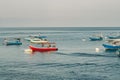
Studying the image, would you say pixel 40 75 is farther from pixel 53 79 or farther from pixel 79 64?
pixel 79 64

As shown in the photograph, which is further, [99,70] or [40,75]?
[99,70]

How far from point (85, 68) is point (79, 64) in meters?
6.32

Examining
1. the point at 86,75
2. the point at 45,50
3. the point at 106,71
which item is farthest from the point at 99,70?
the point at 45,50

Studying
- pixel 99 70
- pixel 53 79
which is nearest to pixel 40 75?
pixel 53 79

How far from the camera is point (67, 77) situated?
56.7m

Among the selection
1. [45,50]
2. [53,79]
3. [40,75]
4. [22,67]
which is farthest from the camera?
[45,50]

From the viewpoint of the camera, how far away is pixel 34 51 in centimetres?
10556

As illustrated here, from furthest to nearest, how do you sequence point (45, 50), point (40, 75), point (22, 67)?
point (45, 50) → point (22, 67) → point (40, 75)

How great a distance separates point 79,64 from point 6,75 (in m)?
20.2

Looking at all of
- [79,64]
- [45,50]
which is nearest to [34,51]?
[45,50]

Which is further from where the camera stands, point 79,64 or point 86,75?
point 79,64

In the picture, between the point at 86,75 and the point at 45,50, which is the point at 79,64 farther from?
the point at 45,50

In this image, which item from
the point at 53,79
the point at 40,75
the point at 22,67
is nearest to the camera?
the point at 53,79

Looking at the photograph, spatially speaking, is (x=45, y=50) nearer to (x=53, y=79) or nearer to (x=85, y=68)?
(x=85, y=68)
